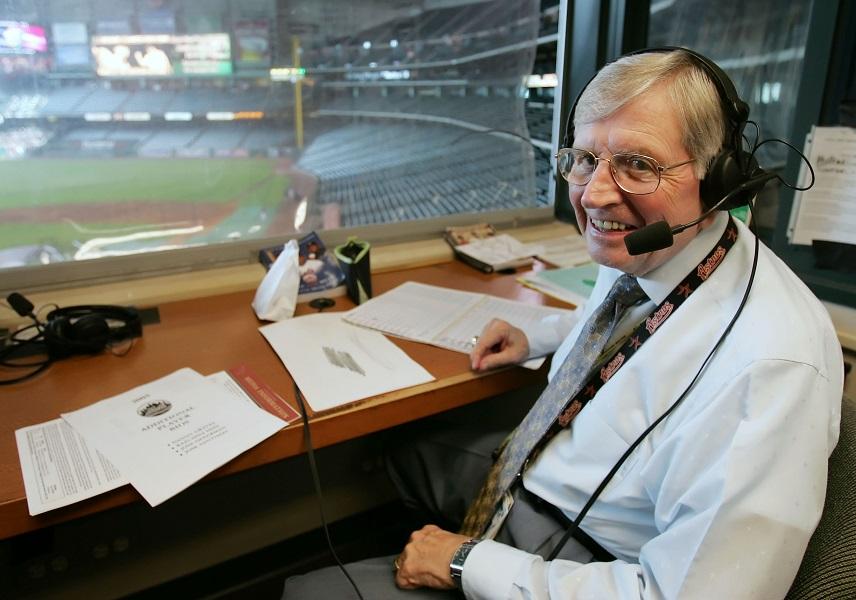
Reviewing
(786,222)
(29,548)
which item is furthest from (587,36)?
(29,548)

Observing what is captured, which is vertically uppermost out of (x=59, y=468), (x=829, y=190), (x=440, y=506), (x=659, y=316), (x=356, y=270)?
(x=829, y=190)

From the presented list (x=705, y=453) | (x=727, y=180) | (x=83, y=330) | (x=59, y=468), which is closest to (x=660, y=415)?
(x=705, y=453)

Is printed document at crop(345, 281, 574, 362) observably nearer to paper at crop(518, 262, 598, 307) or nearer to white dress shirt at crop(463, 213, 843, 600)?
paper at crop(518, 262, 598, 307)

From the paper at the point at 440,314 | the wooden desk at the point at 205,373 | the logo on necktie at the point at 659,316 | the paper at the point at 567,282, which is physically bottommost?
the wooden desk at the point at 205,373

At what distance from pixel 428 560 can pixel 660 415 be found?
40 cm

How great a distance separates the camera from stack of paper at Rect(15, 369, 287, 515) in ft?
2.61

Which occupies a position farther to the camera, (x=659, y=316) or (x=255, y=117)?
(x=255, y=117)

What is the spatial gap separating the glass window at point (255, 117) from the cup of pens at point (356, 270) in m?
0.35

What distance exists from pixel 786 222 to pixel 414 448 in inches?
41.2

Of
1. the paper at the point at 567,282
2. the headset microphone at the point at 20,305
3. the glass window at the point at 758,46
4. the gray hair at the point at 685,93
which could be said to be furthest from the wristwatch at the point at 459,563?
the glass window at the point at 758,46

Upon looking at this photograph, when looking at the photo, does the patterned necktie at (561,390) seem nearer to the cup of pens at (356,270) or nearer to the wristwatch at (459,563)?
the wristwatch at (459,563)

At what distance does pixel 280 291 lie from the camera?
4.38 ft

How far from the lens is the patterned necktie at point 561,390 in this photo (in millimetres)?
925

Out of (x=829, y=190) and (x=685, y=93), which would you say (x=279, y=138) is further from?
(x=829, y=190)
